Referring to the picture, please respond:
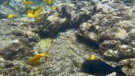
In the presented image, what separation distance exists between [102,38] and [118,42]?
0.59 meters

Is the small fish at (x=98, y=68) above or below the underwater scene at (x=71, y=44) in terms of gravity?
below

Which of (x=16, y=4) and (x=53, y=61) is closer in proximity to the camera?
(x=53, y=61)

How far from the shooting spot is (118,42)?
4543 millimetres

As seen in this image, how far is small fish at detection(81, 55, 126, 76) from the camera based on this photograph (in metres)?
4.10

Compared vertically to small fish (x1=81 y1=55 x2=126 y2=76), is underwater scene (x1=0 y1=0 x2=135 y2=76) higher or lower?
higher

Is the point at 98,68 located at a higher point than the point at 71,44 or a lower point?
lower

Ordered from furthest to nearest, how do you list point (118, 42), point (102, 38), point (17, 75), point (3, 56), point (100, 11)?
point (100, 11) → point (102, 38) → point (118, 42) → point (3, 56) → point (17, 75)

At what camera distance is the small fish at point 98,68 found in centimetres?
410

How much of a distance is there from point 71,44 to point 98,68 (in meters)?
1.48

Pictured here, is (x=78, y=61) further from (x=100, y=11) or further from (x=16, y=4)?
(x=16, y=4)

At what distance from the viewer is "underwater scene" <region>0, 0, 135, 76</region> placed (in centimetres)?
406

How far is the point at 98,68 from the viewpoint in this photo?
4297mm

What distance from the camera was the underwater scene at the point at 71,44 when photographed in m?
4.06

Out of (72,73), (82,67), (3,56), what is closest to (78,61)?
(82,67)
